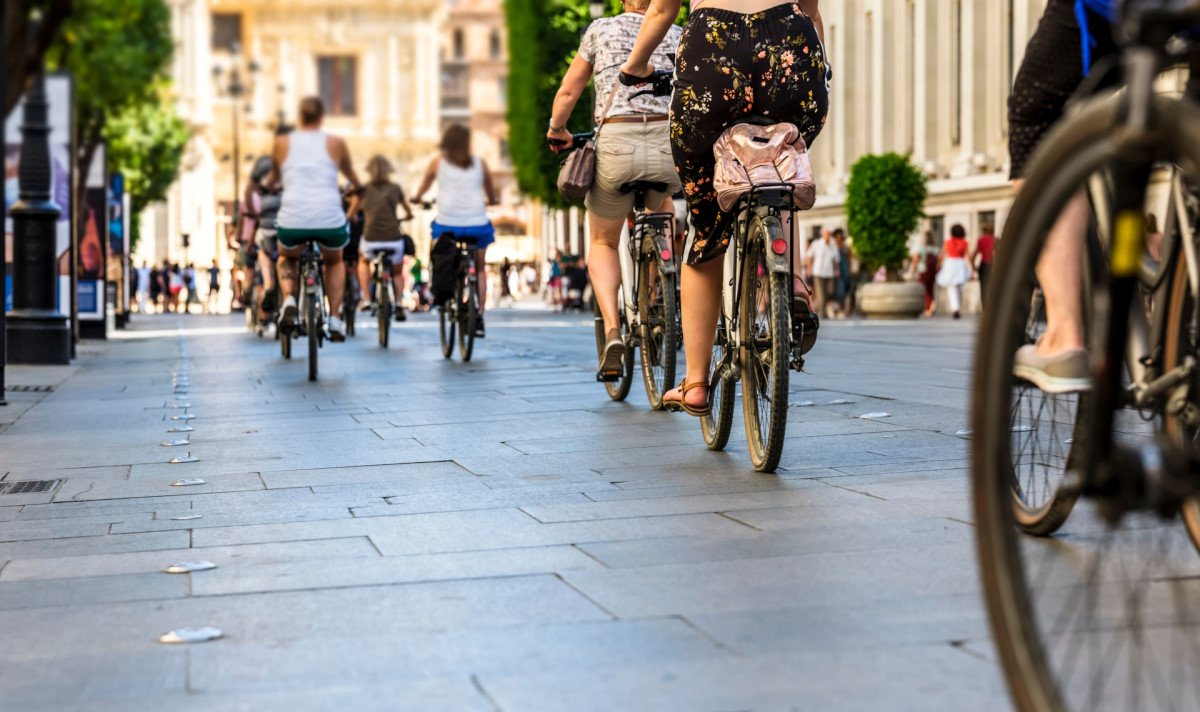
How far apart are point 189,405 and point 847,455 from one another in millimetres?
5233

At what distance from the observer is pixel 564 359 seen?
14.8 metres

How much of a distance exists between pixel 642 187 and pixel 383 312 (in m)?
9.84

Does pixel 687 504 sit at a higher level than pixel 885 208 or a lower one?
lower

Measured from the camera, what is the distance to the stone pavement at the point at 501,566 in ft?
10.4

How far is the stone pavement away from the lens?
Answer: 10.4ft

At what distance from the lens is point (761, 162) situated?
6.01 meters

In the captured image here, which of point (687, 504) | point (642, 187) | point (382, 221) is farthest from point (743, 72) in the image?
point (382, 221)

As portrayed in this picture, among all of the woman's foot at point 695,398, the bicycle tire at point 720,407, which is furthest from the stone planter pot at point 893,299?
the woman's foot at point 695,398

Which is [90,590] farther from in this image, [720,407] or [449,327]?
[449,327]

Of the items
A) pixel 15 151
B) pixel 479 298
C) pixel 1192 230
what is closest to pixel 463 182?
pixel 479 298

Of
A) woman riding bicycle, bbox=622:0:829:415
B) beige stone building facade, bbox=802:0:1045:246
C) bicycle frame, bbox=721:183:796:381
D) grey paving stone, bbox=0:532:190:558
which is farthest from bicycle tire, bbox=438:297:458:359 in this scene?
beige stone building facade, bbox=802:0:1045:246

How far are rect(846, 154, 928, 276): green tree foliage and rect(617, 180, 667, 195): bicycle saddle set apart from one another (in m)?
24.3

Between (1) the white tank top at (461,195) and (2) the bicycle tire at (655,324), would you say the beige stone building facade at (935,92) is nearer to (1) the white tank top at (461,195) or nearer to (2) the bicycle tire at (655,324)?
(1) the white tank top at (461,195)

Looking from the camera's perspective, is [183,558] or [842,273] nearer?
[183,558]
